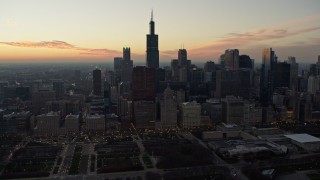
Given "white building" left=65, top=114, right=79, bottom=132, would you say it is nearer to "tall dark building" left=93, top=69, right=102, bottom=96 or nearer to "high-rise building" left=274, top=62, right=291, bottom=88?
"tall dark building" left=93, top=69, right=102, bottom=96

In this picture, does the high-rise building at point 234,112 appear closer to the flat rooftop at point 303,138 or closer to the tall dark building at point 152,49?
the flat rooftop at point 303,138

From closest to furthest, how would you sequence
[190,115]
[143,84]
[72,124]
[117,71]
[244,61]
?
[72,124]
[190,115]
[143,84]
[244,61]
[117,71]

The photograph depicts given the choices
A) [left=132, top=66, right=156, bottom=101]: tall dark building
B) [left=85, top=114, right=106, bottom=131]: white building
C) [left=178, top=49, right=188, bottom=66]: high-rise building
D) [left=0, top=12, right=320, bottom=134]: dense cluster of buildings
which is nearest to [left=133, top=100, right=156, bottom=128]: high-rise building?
[left=0, top=12, right=320, bottom=134]: dense cluster of buildings

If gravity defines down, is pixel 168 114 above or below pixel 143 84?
below

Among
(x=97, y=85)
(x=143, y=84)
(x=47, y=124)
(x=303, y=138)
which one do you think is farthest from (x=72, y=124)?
(x=97, y=85)

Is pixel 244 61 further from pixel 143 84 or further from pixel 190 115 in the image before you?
pixel 190 115

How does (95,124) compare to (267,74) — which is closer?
(95,124)
